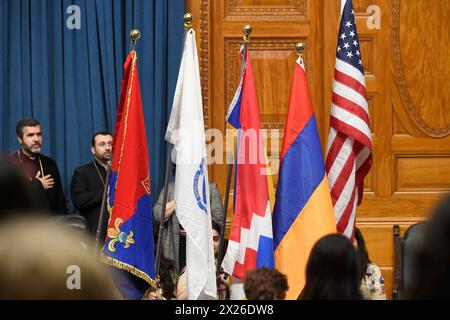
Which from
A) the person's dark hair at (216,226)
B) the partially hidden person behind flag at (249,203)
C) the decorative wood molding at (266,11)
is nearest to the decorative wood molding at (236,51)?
the decorative wood molding at (266,11)

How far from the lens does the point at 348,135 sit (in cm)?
616

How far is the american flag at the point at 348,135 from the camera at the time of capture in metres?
6.14

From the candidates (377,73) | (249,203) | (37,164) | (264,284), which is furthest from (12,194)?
(377,73)

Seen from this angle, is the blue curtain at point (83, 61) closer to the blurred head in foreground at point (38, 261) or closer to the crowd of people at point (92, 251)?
the crowd of people at point (92, 251)

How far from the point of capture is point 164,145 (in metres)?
7.32

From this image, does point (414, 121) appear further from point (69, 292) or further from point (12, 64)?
point (69, 292)

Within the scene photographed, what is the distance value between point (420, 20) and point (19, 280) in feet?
21.4

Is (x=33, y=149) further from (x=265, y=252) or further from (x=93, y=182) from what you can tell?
(x=265, y=252)

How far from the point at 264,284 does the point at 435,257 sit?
250 centimetres

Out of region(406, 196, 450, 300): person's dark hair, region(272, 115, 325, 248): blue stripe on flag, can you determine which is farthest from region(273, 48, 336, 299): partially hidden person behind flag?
region(406, 196, 450, 300): person's dark hair

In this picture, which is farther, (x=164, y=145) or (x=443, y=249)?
(x=164, y=145)

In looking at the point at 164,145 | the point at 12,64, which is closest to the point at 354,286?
the point at 164,145
